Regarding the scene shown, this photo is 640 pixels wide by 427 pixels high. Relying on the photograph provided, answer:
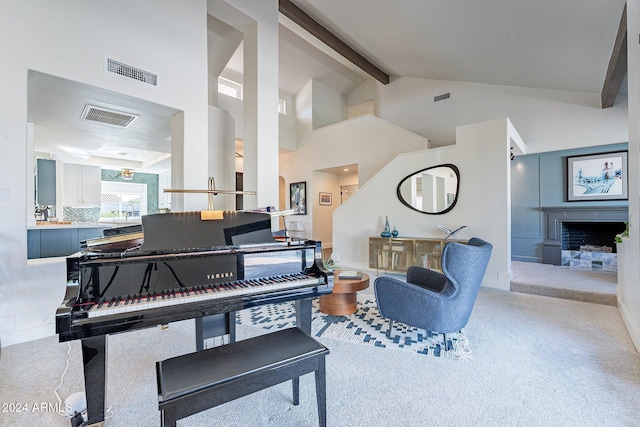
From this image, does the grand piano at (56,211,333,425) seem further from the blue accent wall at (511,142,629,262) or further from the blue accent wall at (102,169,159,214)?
the blue accent wall at (102,169,159,214)

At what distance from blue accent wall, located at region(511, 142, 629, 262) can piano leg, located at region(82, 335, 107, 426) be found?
656 centimetres

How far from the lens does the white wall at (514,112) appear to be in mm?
4805

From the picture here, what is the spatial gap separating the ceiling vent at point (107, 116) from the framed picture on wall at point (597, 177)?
7.20m

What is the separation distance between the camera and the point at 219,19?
15.1ft

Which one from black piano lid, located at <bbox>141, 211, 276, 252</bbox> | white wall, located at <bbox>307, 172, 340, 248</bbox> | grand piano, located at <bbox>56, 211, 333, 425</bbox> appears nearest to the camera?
grand piano, located at <bbox>56, 211, 333, 425</bbox>

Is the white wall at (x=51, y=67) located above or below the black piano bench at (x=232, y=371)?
above

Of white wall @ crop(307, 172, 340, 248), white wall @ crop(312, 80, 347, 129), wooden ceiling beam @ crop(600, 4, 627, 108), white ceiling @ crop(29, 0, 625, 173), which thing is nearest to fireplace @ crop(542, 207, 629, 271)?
wooden ceiling beam @ crop(600, 4, 627, 108)

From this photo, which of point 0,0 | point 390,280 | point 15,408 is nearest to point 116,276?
point 15,408

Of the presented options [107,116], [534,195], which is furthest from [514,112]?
[107,116]

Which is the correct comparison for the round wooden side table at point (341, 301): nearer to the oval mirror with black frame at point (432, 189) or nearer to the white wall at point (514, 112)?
the oval mirror with black frame at point (432, 189)

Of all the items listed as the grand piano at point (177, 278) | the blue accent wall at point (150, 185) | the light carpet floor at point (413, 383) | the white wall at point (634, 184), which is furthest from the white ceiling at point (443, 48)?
the blue accent wall at point (150, 185)

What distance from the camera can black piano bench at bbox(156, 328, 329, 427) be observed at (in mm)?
1123

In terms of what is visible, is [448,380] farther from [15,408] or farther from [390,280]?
[15,408]

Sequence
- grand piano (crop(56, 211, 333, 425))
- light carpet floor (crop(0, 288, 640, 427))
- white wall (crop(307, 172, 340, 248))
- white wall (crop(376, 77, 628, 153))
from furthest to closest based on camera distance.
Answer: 1. white wall (crop(307, 172, 340, 248))
2. white wall (crop(376, 77, 628, 153))
3. light carpet floor (crop(0, 288, 640, 427))
4. grand piano (crop(56, 211, 333, 425))
